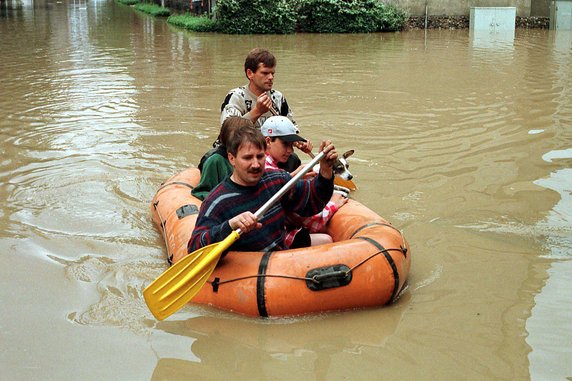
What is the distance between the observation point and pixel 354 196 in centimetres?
630

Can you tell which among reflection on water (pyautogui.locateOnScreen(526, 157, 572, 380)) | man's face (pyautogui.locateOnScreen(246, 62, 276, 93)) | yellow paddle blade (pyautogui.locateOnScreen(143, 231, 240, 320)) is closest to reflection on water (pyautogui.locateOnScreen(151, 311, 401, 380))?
yellow paddle blade (pyautogui.locateOnScreen(143, 231, 240, 320))

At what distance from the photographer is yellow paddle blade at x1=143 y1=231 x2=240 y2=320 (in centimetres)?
384

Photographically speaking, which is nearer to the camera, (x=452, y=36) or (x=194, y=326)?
(x=194, y=326)

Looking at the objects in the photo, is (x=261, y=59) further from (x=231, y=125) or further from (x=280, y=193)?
(x=280, y=193)

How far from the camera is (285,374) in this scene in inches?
137

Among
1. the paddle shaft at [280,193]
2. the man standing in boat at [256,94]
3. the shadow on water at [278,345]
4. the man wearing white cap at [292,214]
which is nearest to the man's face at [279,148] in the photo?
the man wearing white cap at [292,214]

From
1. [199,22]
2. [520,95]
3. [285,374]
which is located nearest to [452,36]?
[199,22]

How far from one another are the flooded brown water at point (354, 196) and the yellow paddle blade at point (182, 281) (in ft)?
0.50

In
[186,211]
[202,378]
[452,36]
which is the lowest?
[202,378]

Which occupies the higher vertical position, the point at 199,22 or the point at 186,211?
the point at 199,22

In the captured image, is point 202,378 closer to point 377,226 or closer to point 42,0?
point 377,226

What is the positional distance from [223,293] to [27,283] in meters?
1.37

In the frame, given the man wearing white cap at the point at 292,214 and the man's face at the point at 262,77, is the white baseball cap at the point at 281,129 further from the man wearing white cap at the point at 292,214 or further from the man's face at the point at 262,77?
the man's face at the point at 262,77

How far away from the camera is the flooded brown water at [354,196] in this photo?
3.63 m
